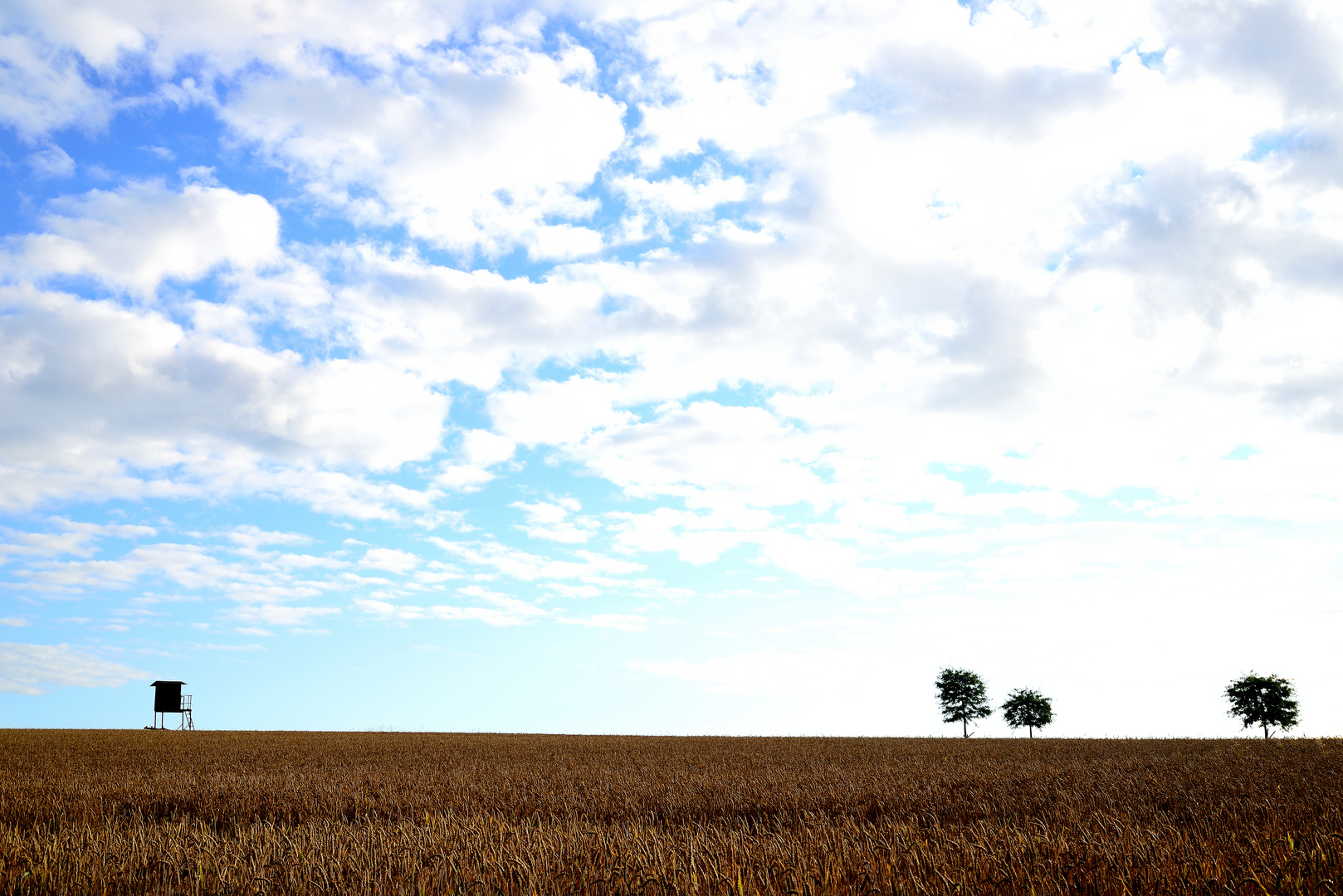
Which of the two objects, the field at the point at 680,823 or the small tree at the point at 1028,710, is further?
the small tree at the point at 1028,710

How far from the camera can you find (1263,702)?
50.0m

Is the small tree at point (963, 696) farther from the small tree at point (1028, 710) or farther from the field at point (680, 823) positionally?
the field at point (680, 823)

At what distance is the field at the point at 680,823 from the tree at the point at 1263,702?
3060cm

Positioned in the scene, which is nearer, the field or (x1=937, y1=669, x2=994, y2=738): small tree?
the field

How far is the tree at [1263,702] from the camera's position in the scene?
162ft

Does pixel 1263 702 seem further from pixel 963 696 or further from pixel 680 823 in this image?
pixel 680 823

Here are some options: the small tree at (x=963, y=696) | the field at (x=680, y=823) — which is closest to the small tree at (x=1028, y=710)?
the small tree at (x=963, y=696)

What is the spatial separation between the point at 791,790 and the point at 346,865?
932 cm

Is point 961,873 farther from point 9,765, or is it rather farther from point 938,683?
point 938,683

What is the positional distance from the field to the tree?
30603 millimetres

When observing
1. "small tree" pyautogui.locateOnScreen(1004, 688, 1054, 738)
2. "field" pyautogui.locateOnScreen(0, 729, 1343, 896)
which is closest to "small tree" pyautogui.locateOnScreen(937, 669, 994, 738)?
"small tree" pyautogui.locateOnScreen(1004, 688, 1054, 738)

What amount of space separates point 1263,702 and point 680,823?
2173 inches

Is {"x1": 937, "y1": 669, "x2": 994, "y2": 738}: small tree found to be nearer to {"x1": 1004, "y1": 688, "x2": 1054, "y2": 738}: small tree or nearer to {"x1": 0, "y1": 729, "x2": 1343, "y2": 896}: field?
{"x1": 1004, "y1": 688, "x2": 1054, "y2": 738}: small tree

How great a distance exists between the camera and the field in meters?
6.09
